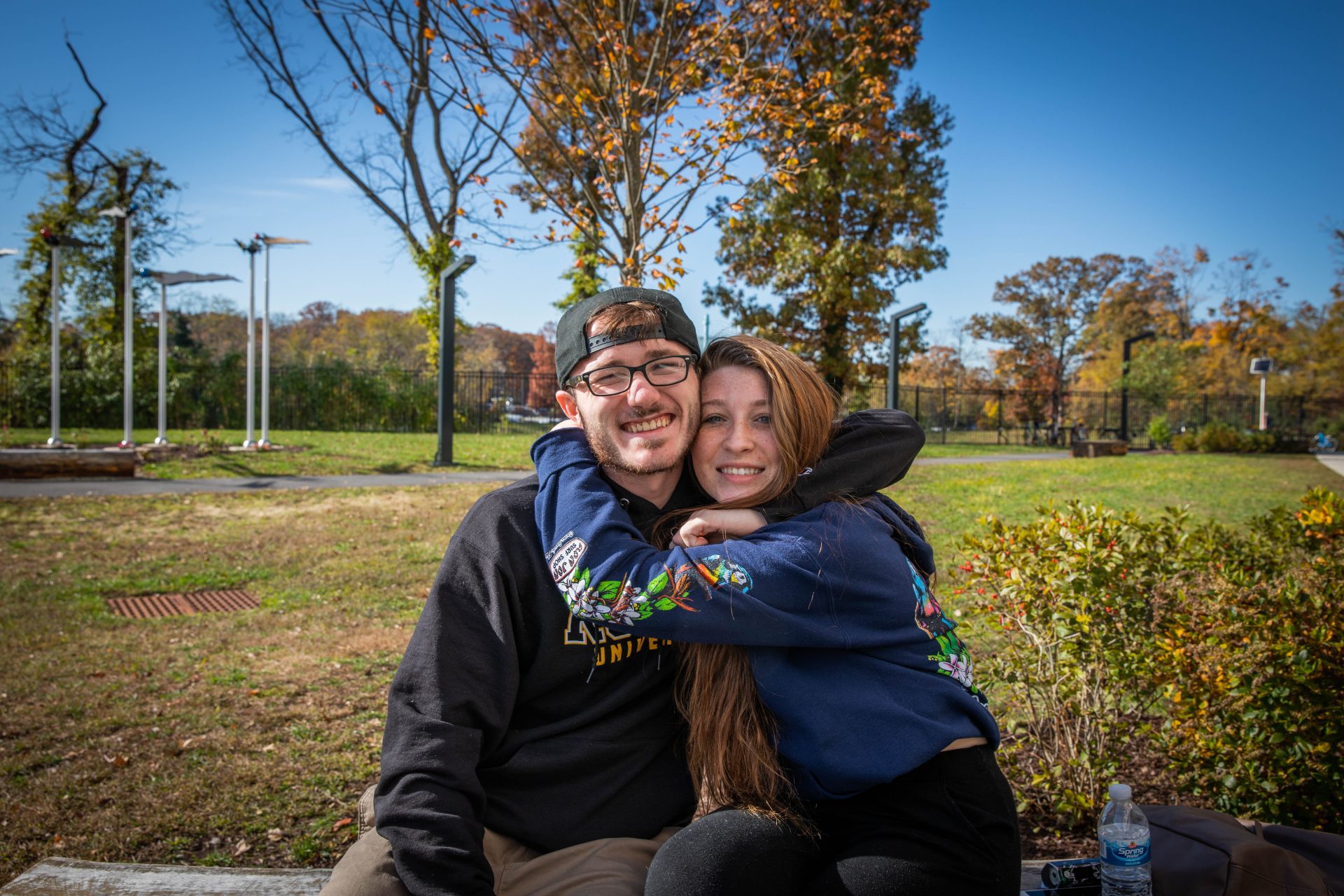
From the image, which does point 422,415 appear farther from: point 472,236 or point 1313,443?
point 1313,443

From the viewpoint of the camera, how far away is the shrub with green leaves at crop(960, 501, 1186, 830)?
9.57ft

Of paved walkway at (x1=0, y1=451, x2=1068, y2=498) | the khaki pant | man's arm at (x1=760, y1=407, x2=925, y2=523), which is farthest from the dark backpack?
paved walkway at (x1=0, y1=451, x2=1068, y2=498)

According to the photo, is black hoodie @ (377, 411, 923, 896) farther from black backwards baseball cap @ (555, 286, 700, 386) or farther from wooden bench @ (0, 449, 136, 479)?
wooden bench @ (0, 449, 136, 479)

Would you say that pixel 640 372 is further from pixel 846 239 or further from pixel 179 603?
pixel 846 239

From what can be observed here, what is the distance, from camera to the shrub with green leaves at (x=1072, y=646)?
2916 mm

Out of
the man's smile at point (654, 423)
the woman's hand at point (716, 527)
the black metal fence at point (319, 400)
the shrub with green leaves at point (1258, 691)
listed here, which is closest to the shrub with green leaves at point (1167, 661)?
the shrub with green leaves at point (1258, 691)

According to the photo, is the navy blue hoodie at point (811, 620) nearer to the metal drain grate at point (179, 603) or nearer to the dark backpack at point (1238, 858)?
the dark backpack at point (1238, 858)

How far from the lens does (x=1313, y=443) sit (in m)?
25.4

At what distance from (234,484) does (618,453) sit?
10.2m

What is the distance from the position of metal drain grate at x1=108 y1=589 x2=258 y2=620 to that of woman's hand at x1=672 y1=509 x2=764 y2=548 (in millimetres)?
5295

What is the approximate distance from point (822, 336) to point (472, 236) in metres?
16.2


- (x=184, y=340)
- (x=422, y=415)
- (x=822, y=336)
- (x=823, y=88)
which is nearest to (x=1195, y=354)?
(x=822, y=336)

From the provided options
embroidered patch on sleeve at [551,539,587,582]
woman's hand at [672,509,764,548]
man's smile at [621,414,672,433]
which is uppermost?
man's smile at [621,414,672,433]

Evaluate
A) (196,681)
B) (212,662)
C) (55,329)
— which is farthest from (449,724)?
(55,329)
